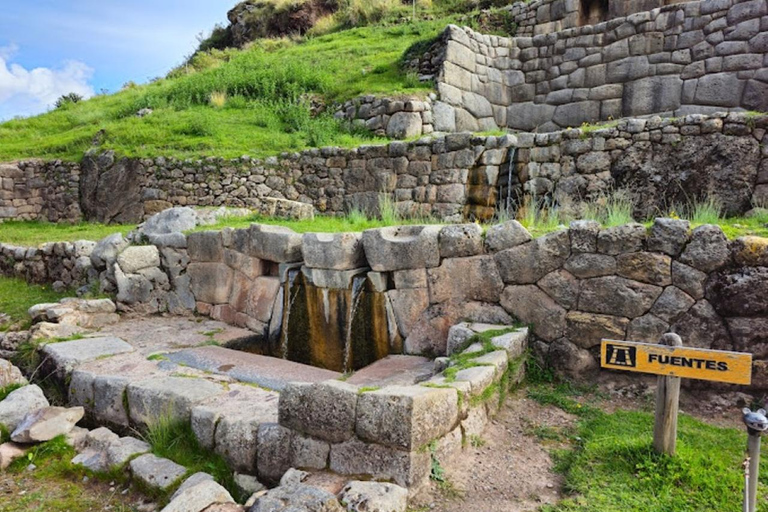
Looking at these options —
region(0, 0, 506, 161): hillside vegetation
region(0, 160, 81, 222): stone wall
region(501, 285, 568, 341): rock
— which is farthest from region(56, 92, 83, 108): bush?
region(501, 285, 568, 341): rock

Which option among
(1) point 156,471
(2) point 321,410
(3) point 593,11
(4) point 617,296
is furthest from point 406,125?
(1) point 156,471

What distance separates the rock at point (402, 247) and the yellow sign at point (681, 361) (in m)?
2.36

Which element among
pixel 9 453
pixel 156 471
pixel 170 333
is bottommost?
pixel 9 453

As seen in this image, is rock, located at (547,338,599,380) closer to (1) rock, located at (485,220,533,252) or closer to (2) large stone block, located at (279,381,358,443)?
(1) rock, located at (485,220,533,252)

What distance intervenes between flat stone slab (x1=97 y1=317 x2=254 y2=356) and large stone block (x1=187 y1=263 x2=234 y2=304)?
1.17 ft

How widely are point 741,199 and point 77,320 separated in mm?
8720

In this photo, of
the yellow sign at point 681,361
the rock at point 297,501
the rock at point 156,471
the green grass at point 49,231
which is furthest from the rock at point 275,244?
the green grass at point 49,231

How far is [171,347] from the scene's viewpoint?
20.6ft

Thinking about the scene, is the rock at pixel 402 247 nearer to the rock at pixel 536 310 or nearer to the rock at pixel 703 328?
the rock at pixel 536 310

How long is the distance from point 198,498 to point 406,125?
29.9 ft

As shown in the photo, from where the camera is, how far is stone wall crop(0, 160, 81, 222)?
44.3 feet

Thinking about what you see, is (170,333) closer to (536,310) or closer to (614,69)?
(536,310)

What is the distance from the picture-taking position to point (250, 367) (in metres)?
5.57

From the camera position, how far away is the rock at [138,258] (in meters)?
7.61
